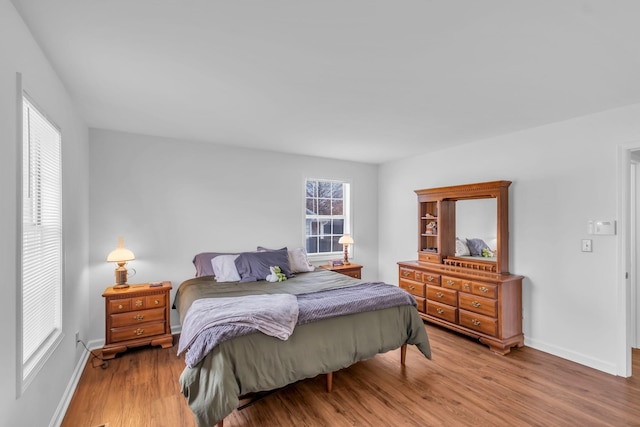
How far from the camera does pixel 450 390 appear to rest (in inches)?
101

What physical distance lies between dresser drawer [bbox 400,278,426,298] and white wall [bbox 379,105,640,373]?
1104mm

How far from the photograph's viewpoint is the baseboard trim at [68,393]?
2099 millimetres

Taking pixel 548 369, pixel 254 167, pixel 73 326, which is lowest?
Answer: pixel 548 369

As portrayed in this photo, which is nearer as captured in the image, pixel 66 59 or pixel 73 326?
pixel 66 59

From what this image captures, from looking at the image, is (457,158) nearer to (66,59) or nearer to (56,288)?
(66,59)

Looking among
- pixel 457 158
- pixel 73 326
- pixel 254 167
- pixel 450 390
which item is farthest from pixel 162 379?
pixel 457 158

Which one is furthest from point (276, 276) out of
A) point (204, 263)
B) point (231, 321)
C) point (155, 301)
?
point (231, 321)

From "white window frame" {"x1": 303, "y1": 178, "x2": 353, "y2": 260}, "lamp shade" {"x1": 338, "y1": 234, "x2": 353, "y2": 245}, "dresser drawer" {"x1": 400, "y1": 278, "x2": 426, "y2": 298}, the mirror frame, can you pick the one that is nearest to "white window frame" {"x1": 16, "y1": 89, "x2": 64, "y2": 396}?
"white window frame" {"x1": 303, "y1": 178, "x2": 353, "y2": 260}

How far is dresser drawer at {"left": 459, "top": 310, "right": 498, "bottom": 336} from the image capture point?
3.32m

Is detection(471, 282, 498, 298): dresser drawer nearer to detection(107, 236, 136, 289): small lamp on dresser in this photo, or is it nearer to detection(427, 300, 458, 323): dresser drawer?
detection(427, 300, 458, 323): dresser drawer

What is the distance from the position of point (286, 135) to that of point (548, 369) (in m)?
3.63

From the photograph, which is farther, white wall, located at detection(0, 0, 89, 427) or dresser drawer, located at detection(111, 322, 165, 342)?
dresser drawer, located at detection(111, 322, 165, 342)

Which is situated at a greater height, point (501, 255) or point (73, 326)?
point (501, 255)

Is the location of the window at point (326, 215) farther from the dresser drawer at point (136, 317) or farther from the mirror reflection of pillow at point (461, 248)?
the dresser drawer at point (136, 317)
